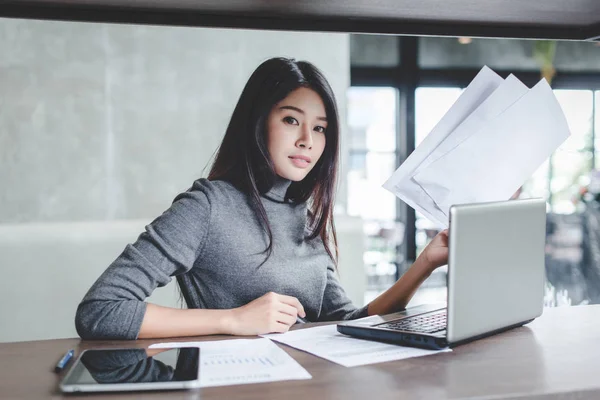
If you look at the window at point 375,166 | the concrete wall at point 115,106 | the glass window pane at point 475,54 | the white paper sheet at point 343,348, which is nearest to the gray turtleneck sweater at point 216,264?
the white paper sheet at point 343,348

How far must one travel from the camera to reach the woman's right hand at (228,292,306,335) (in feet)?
3.30

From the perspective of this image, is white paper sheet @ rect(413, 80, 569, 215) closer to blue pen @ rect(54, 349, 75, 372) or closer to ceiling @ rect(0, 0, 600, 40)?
ceiling @ rect(0, 0, 600, 40)

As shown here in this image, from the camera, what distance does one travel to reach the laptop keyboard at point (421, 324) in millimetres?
970

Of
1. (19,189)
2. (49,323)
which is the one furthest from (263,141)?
(19,189)

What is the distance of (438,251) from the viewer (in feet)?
3.88

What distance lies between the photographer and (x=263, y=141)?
1392 millimetres

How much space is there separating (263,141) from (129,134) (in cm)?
115

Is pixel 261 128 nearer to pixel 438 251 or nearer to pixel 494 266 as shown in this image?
pixel 438 251

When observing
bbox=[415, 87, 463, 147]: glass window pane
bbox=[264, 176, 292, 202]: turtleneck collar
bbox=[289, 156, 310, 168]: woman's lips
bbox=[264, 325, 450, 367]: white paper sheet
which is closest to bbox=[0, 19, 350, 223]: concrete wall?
bbox=[264, 176, 292, 202]: turtleneck collar

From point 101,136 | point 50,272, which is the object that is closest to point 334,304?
point 50,272

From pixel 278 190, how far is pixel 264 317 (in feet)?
1.68

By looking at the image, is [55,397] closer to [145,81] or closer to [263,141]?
[263,141]

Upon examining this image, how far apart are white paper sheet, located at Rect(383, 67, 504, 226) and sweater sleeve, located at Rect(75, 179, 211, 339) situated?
15.7 inches

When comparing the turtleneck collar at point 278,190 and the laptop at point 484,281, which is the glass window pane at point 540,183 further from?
the laptop at point 484,281
